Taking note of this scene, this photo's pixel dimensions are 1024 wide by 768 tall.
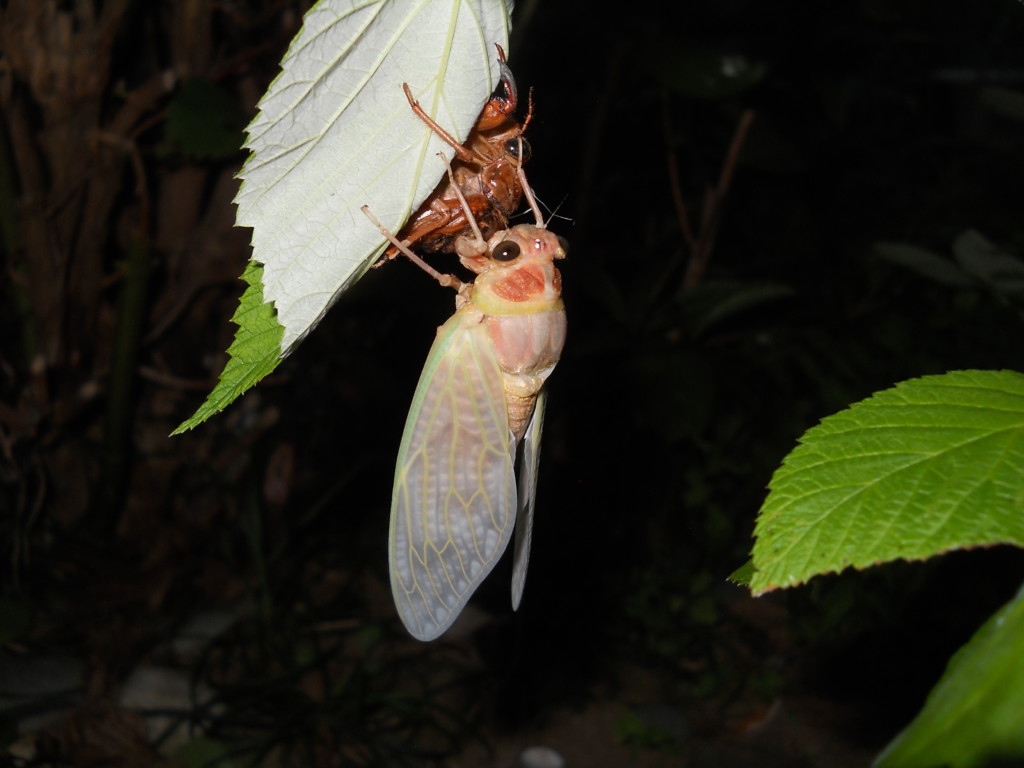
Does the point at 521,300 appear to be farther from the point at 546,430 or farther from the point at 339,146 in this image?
the point at 546,430

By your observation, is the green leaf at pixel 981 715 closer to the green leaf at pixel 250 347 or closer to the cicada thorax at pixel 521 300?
the green leaf at pixel 250 347

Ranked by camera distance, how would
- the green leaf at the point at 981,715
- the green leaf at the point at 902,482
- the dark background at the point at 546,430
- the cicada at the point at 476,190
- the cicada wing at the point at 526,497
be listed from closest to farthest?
the green leaf at the point at 981,715 < the green leaf at the point at 902,482 < the cicada at the point at 476,190 < the cicada wing at the point at 526,497 < the dark background at the point at 546,430

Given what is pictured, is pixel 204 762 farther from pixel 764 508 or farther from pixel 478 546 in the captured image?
pixel 764 508

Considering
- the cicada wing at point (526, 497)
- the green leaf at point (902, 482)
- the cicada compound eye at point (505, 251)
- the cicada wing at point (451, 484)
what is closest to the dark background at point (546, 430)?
the cicada wing at point (526, 497)

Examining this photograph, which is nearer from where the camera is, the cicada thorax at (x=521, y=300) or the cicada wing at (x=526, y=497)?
the cicada thorax at (x=521, y=300)

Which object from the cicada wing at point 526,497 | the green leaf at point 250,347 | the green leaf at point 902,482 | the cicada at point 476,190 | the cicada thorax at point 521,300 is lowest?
the cicada wing at point 526,497

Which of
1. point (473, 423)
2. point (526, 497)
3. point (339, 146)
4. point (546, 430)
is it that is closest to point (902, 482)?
point (339, 146)
